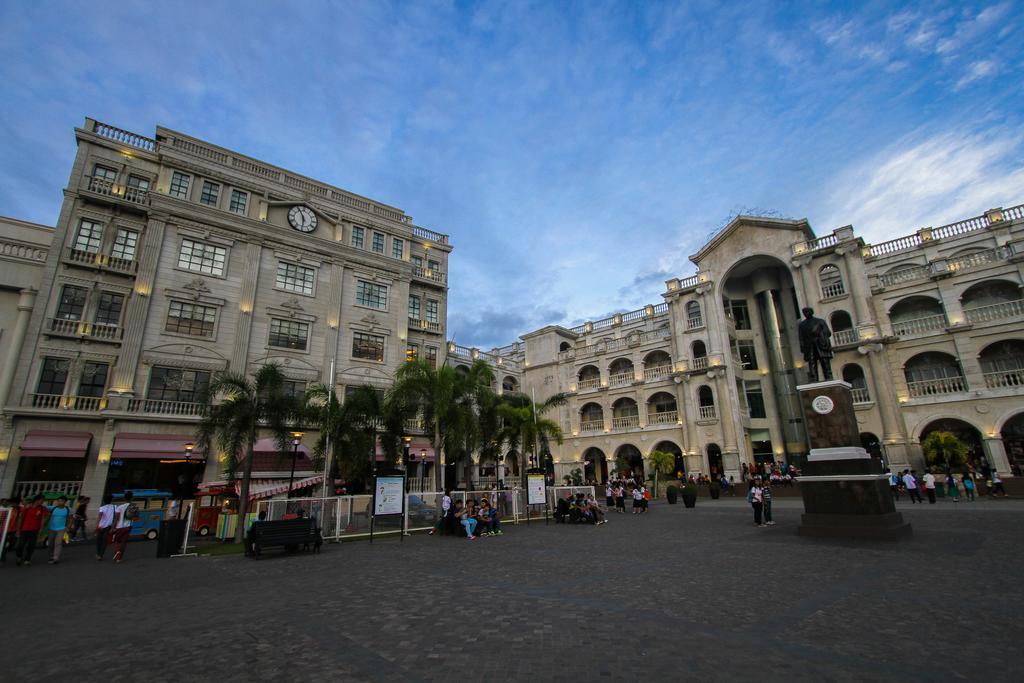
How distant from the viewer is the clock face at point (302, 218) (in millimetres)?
29344

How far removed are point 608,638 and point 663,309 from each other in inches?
1555

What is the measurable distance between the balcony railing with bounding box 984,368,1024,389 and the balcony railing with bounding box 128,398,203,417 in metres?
40.2

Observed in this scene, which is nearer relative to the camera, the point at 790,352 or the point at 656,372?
the point at 790,352

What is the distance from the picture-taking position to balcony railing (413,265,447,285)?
34403 millimetres

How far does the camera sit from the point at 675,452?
35844 millimetres

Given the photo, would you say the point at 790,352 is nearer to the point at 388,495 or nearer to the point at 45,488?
the point at 388,495

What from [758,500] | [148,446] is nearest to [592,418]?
[758,500]

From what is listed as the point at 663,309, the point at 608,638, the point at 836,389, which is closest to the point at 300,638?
the point at 608,638

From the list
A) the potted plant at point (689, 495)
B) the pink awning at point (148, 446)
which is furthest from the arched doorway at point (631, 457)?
the pink awning at point (148, 446)

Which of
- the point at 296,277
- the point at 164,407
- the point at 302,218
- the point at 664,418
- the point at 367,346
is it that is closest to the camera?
the point at 164,407

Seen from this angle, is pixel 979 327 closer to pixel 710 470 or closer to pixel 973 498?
pixel 973 498

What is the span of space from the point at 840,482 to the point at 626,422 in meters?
26.7

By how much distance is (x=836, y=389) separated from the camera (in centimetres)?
1352

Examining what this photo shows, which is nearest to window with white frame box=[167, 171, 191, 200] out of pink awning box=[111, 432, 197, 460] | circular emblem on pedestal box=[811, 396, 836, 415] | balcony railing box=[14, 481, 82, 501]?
pink awning box=[111, 432, 197, 460]
